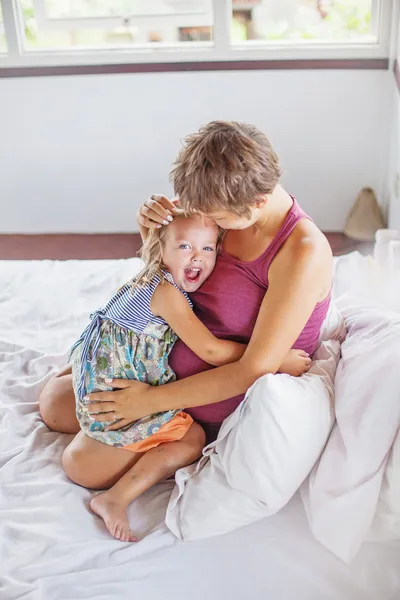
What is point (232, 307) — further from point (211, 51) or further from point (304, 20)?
point (304, 20)

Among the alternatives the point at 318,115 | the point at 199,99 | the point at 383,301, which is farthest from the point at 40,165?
the point at 383,301

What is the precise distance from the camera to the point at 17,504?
5.06ft

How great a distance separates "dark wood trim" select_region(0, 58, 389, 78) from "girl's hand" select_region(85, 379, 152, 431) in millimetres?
2207

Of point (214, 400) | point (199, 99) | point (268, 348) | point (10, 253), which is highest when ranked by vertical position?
point (199, 99)

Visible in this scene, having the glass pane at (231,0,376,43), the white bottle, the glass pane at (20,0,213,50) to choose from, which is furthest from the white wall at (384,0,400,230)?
the glass pane at (20,0,213,50)

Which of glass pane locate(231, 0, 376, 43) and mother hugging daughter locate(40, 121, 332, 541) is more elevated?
glass pane locate(231, 0, 376, 43)

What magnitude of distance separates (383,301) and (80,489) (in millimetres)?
887

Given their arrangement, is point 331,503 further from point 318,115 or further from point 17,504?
point 318,115

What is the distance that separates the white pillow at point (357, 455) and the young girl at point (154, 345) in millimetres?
179

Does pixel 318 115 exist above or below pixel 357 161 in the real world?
above

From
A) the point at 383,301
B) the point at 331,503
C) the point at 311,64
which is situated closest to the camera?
the point at 331,503

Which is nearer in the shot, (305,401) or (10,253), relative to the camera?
(305,401)

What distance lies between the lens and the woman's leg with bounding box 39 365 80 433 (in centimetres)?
177

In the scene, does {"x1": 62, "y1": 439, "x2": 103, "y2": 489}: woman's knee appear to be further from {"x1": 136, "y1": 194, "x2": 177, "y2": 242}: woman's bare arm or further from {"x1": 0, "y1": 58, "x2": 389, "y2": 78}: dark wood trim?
{"x1": 0, "y1": 58, "x2": 389, "y2": 78}: dark wood trim
